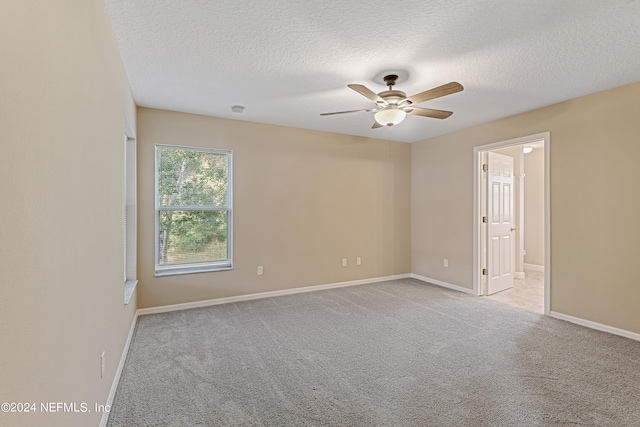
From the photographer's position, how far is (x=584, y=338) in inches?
122

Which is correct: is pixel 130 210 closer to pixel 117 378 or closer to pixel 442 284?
pixel 117 378

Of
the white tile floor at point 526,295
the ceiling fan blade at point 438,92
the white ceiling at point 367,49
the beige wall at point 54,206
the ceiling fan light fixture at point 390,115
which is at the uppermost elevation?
the white ceiling at point 367,49

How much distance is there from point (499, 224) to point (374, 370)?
355cm

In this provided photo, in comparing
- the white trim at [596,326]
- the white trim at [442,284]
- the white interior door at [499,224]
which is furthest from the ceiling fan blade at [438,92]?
the white trim at [442,284]

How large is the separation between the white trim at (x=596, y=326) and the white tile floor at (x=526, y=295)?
1.02 ft

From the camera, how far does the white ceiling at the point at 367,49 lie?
1.98 m

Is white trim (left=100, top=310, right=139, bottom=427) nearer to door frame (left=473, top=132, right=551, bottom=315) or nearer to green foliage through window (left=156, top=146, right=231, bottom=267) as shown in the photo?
green foliage through window (left=156, top=146, right=231, bottom=267)

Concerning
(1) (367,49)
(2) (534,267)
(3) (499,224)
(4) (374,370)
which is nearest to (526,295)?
(3) (499,224)

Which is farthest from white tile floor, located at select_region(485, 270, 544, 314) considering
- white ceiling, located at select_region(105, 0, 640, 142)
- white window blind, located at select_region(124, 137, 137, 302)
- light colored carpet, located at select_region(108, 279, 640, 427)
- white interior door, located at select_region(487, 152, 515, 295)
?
white window blind, located at select_region(124, 137, 137, 302)

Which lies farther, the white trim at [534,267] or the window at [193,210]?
the white trim at [534,267]

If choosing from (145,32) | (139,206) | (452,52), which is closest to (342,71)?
(452,52)

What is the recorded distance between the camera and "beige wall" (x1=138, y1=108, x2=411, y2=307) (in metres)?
3.89

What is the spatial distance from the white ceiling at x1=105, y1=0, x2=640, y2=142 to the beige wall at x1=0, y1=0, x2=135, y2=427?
2.04ft

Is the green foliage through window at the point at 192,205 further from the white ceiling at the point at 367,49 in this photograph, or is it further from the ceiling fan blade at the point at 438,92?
the ceiling fan blade at the point at 438,92
